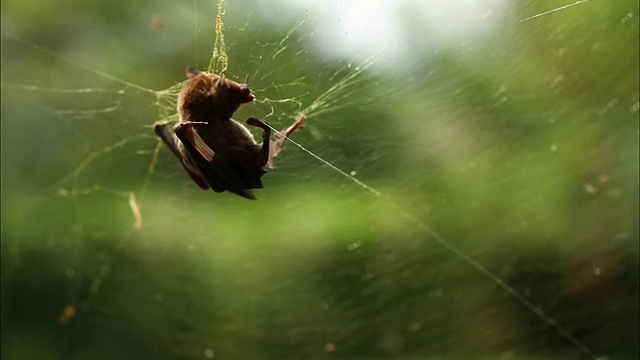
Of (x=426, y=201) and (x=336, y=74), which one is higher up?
(x=426, y=201)

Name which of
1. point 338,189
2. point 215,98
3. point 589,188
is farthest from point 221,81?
point 589,188

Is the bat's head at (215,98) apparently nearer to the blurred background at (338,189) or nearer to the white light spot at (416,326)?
the blurred background at (338,189)

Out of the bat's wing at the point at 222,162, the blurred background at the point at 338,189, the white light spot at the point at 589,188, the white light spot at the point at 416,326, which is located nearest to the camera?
the bat's wing at the point at 222,162

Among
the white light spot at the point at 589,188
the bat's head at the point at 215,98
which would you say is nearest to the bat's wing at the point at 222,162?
the bat's head at the point at 215,98

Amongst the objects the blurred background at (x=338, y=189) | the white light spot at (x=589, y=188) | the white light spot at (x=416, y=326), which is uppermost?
the white light spot at (x=589, y=188)

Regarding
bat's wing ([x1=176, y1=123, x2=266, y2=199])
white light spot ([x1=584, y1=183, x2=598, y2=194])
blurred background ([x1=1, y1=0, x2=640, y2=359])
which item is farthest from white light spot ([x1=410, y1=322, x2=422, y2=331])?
bat's wing ([x1=176, y1=123, x2=266, y2=199])

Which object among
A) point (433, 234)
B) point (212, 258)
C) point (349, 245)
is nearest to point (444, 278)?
point (433, 234)

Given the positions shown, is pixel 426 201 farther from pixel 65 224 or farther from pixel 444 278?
pixel 65 224

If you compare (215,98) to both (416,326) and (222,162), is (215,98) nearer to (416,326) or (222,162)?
(222,162)
